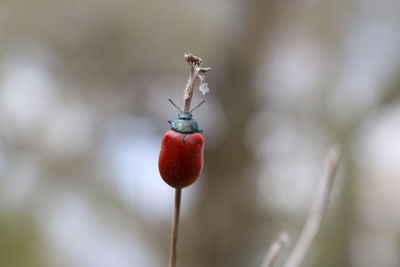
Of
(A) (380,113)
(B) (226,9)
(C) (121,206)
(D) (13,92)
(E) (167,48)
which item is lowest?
(C) (121,206)

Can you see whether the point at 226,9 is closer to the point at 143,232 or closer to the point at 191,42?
the point at 191,42

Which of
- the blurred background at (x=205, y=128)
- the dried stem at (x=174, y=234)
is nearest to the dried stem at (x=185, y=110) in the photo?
the dried stem at (x=174, y=234)

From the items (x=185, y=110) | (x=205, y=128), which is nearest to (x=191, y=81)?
(x=185, y=110)

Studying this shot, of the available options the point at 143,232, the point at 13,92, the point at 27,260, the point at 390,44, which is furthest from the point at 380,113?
the point at 13,92

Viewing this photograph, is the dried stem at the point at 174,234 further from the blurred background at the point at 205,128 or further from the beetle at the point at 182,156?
the blurred background at the point at 205,128

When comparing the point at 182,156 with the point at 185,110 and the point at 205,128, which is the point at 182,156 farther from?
the point at 205,128

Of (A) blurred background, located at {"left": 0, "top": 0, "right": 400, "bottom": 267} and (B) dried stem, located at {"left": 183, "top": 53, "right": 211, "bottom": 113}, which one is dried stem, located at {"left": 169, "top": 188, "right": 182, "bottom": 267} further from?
(A) blurred background, located at {"left": 0, "top": 0, "right": 400, "bottom": 267}
